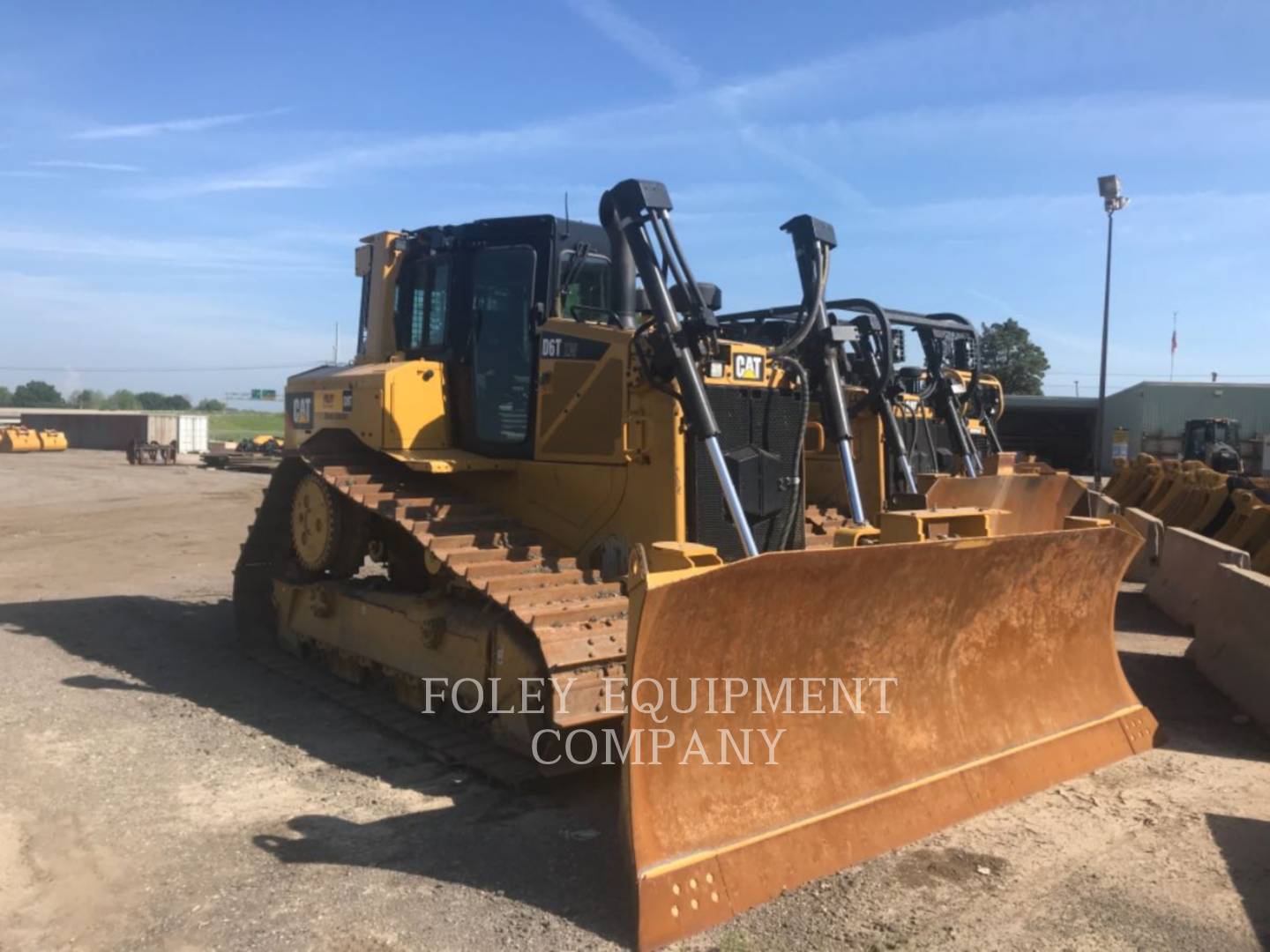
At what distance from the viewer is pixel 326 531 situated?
6.86 m

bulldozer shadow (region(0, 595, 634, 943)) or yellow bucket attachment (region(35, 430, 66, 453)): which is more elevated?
yellow bucket attachment (region(35, 430, 66, 453))

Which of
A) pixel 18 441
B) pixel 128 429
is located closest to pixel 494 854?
pixel 18 441

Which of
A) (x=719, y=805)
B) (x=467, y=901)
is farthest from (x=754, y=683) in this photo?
(x=467, y=901)

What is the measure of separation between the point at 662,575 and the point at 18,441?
175ft

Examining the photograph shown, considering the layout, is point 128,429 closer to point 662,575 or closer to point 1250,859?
point 662,575

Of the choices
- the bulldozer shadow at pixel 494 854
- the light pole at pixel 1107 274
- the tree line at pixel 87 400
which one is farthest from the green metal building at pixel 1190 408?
the tree line at pixel 87 400

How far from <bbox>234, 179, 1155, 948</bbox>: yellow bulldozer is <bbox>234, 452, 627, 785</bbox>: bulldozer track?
20 millimetres

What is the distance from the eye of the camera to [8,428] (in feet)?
165

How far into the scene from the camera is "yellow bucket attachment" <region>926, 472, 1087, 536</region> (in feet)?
22.1

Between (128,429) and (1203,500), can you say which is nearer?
(1203,500)

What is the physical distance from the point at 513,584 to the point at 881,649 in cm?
181

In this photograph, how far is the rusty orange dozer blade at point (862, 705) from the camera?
3.81 meters

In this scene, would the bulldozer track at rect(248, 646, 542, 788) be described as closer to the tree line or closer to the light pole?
the light pole

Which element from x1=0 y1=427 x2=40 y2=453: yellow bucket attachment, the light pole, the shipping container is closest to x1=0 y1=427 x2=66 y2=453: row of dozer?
x1=0 y1=427 x2=40 y2=453: yellow bucket attachment
